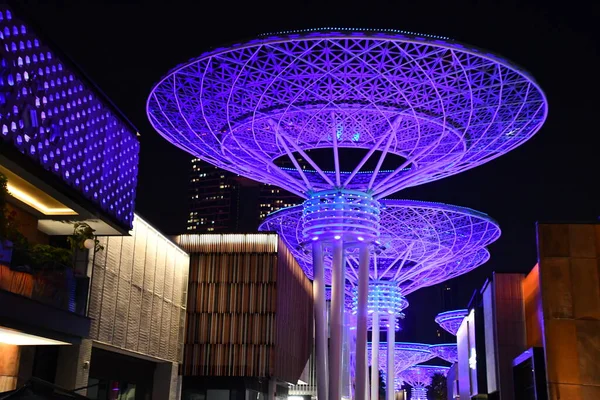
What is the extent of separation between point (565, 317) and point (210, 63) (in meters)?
19.0

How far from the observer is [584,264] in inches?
1167

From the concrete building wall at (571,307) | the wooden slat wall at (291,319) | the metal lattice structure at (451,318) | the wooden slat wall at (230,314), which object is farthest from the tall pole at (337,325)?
the metal lattice structure at (451,318)

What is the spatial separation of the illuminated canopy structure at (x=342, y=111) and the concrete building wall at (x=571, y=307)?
8420 mm

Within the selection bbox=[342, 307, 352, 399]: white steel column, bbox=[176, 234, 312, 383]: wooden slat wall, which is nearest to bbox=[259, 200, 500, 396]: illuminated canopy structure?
bbox=[342, 307, 352, 399]: white steel column

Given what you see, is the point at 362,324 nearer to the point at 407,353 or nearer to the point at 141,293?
the point at 141,293

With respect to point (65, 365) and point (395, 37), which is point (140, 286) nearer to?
point (65, 365)

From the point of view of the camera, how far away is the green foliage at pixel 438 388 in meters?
175

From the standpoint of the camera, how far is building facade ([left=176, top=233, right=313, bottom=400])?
44719 millimetres

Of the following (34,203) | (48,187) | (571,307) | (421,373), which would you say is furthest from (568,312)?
(421,373)

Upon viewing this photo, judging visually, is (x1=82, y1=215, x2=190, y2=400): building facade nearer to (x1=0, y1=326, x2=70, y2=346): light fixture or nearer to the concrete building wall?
(x1=0, y1=326, x2=70, y2=346): light fixture

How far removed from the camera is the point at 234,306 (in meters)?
45.7

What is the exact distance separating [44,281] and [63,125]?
4873mm

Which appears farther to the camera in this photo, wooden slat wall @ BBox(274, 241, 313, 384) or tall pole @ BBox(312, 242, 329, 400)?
wooden slat wall @ BBox(274, 241, 313, 384)

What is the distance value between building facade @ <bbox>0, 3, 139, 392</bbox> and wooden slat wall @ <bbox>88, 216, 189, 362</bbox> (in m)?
2.68
